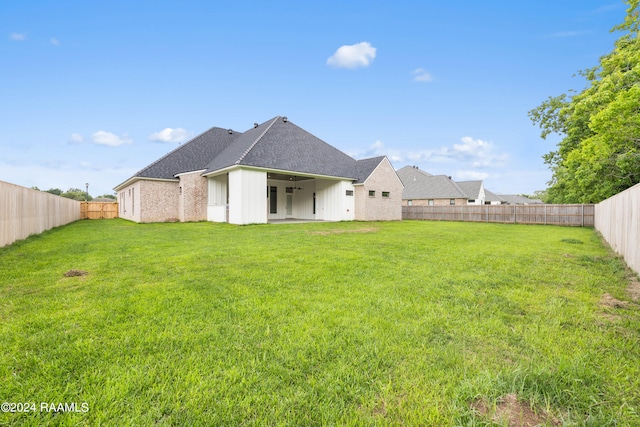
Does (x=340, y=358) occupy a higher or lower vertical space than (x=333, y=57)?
lower

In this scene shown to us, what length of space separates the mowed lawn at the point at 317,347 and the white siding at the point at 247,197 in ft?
33.5

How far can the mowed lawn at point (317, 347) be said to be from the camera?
1737 millimetres

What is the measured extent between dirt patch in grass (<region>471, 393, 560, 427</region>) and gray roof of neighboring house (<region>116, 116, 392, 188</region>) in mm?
15069

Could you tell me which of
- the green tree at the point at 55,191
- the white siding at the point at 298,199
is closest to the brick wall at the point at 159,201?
the white siding at the point at 298,199

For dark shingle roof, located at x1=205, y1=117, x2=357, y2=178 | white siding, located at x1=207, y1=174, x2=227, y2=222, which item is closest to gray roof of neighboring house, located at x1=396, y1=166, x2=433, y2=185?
dark shingle roof, located at x1=205, y1=117, x2=357, y2=178

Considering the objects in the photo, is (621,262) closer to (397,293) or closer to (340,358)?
(397,293)

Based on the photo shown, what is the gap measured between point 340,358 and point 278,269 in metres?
3.19

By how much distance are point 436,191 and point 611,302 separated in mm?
36152

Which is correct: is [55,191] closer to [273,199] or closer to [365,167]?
[273,199]

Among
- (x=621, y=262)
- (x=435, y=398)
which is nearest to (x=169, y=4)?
(x=435, y=398)

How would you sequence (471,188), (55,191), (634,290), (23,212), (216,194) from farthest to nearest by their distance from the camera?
(55,191), (471,188), (216,194), (23,212), (634,290)

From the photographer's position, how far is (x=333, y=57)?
18656mm

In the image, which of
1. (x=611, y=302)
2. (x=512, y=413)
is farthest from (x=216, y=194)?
(x=512, y=413)

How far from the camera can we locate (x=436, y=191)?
124 feet
